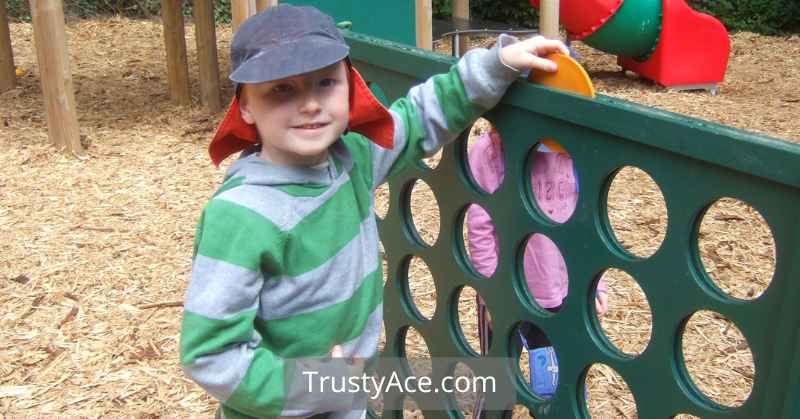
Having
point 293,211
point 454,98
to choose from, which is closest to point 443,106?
point 454,98

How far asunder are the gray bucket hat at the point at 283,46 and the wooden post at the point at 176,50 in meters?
4.43

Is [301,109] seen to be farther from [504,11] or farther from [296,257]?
[504,11]

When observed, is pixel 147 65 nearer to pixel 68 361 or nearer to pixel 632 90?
pixel 632 90

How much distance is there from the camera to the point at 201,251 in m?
1.46

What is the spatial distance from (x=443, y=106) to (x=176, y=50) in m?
4.43

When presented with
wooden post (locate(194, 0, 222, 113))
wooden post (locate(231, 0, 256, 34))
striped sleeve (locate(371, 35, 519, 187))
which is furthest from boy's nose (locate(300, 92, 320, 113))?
wooden post (locate(194, 0, 222, 113))

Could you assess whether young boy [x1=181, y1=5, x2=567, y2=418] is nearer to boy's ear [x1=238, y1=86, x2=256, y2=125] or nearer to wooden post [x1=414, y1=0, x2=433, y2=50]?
boy's ear [x1=238, y1=86, x2=256, y2=125]

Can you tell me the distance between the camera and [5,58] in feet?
20.8

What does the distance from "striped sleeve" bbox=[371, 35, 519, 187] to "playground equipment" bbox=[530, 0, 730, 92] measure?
18.0 ft

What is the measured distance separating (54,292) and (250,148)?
2.13 metres

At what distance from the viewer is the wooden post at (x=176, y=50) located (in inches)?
225

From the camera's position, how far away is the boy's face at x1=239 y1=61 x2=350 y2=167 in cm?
151

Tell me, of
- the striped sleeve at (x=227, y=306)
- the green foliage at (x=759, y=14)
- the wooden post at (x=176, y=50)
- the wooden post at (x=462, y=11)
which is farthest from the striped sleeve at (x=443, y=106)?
the green foliage at (x=759, y=14)

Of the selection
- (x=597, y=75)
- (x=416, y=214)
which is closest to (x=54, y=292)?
(x=416, y=214)
